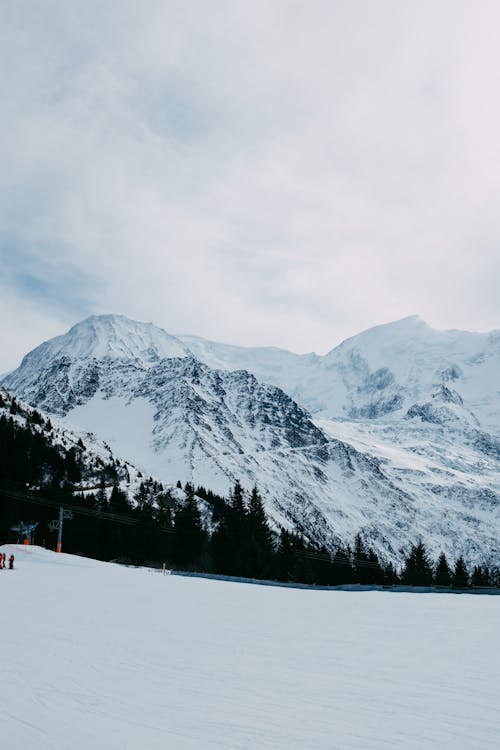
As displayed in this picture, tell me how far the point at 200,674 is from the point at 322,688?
257 centimetres

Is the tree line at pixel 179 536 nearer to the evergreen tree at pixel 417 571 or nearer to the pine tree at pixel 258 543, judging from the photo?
the pine tree at pixel 258 543

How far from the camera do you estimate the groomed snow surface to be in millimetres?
8844

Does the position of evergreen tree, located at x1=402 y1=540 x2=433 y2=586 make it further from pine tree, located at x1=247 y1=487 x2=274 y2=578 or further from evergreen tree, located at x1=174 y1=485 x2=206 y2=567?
pine tree, located at x1=247 y1=487 x2=274 y2=578

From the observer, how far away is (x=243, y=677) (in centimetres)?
1244

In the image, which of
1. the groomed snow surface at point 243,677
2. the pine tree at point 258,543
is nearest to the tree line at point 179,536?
the pine tree at point 258,543

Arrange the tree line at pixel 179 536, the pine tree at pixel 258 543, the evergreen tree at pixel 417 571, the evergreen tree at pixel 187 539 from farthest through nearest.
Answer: the evergreen tree at pixel 417 571
the evergreen tree at pixel 187 539
the tree line at pixel 179 536
the pine tree at pixel 258 543

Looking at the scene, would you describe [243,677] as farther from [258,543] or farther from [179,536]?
[179,536]

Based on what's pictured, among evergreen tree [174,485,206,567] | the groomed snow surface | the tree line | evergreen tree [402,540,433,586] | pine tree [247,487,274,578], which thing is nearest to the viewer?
the groomed snow surface

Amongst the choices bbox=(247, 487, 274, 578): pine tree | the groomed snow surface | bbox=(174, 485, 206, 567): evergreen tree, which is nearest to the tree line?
bbox=(247, 487, 274, 578): pine tree

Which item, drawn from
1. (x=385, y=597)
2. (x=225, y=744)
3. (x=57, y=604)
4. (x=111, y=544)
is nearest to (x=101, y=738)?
(x=225, y=744)

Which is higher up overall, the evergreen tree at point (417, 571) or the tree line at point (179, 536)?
the tree line at point (179, 536)

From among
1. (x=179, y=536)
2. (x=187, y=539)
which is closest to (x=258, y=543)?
(x=187, y=539)

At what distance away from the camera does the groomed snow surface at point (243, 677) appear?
8.84 m

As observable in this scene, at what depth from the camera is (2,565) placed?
40531mm
